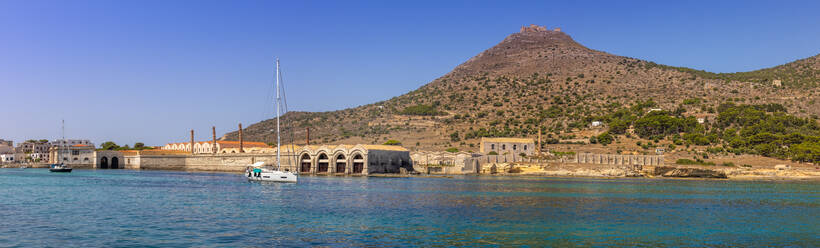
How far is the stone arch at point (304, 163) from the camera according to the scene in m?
99.9

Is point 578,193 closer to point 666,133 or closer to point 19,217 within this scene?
point 19,217

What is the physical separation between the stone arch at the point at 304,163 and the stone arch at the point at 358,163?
8857mm

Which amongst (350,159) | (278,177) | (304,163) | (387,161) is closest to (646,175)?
Answer: (387,161)

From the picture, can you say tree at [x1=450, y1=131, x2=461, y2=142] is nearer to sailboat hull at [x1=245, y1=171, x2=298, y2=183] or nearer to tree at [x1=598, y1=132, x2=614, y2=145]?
tree at [x1=598, y1=132, x2=614, y2=145]

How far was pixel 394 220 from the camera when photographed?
3291cm

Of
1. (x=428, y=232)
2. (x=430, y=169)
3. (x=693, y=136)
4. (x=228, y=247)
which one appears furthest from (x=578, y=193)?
(x=693, y=136)

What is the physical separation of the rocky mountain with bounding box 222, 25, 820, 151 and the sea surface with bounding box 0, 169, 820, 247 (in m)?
79.5

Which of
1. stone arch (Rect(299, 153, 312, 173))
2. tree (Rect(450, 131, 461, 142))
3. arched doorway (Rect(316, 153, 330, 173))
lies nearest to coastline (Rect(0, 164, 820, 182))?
arched doorway (Rect(316, 153, 330, 173))

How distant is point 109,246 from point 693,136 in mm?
110777

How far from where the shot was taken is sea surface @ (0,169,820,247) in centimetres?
2589

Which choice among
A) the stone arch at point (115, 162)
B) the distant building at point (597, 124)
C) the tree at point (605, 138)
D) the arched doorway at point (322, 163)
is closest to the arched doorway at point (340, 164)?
the arched doorway at point (322, 163)

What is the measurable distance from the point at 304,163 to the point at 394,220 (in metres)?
69.7

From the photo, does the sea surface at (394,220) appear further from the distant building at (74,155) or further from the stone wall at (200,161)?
the distant building at (74,155)

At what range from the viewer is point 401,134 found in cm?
14588
